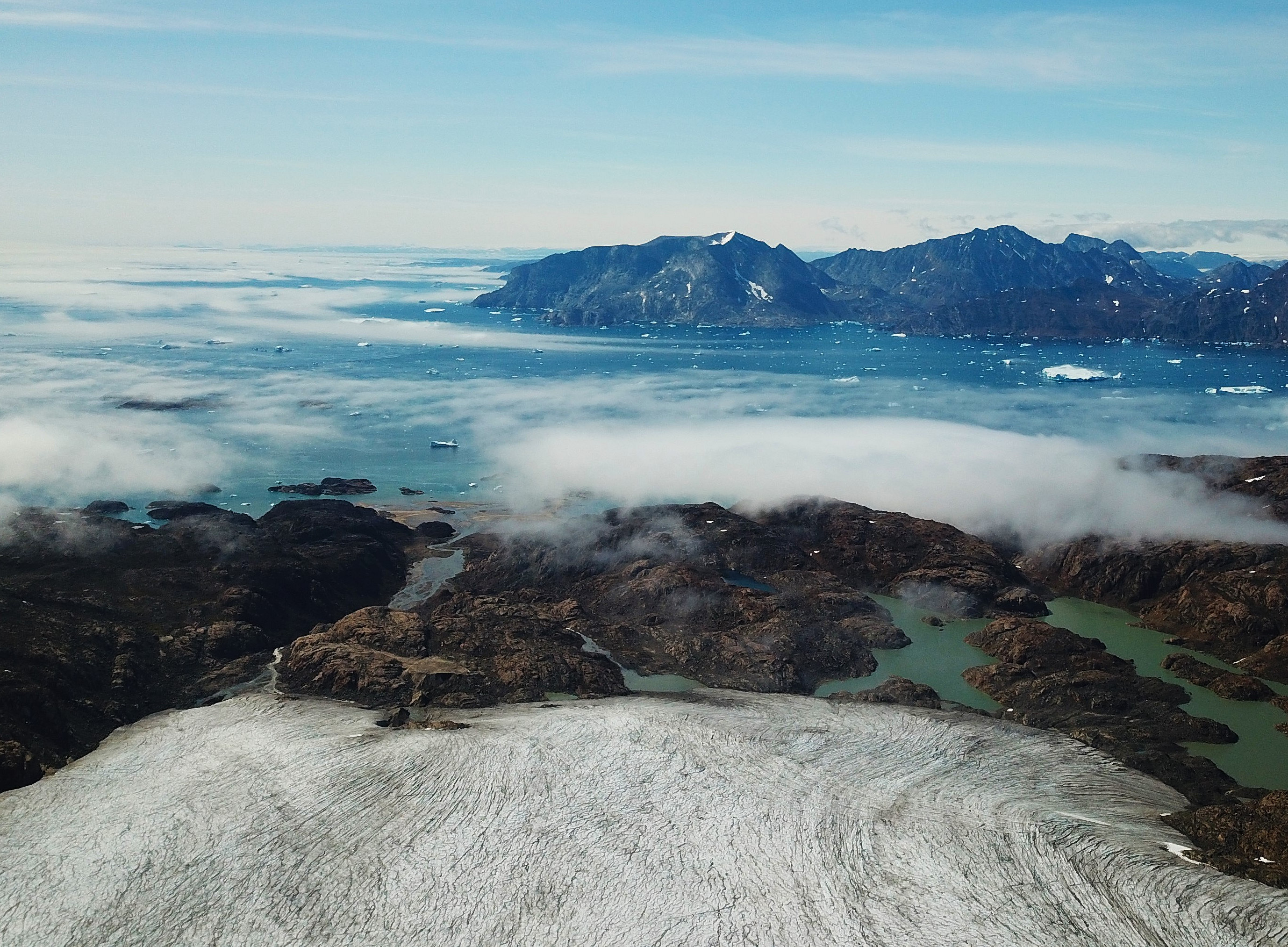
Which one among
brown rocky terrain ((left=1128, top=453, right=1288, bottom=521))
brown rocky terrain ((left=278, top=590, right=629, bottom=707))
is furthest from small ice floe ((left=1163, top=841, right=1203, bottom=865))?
brown rocky terrain ((left=1128, top=453, right=1288, bottom=521))

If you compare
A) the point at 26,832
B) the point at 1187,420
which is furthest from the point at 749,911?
the point at 1187,420

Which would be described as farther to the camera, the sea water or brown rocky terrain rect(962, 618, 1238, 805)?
the sea water

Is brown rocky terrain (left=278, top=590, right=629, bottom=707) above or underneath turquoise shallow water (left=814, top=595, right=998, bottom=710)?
above

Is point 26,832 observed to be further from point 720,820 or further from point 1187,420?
point 1187,420

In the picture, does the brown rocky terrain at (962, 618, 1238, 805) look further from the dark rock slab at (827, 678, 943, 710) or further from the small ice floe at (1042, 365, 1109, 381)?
the small ice floe at (1042, 365, 1109, 381)

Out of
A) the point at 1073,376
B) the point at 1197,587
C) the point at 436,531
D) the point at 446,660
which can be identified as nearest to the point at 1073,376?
the point at 1073,376
